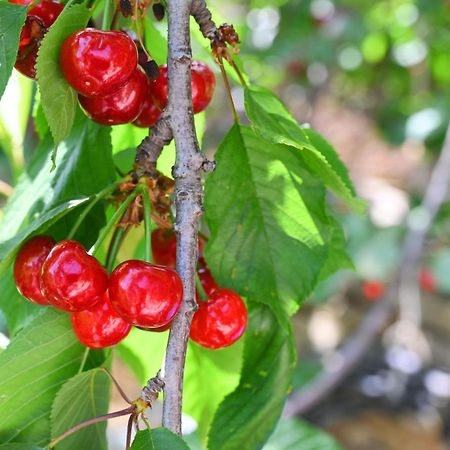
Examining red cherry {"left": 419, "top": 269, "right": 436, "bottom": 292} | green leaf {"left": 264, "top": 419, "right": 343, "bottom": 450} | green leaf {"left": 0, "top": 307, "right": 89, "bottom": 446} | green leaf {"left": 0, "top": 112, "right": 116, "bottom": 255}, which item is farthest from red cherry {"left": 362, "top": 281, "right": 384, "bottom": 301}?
green leaf {"left": 0, "top": 307, "right": 89, "bottom": 446}

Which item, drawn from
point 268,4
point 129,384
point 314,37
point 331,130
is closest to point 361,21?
point 314,37

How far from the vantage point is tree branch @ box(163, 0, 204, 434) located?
0.95 m

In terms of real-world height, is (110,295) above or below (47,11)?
below

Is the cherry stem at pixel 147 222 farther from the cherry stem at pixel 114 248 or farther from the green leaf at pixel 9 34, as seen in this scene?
the green leaf at pixel 9 34

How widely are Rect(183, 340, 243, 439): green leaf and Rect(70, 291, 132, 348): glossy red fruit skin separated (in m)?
0.34

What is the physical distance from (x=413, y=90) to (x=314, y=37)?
37.8 inches

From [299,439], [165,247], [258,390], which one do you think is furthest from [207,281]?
[299,439]

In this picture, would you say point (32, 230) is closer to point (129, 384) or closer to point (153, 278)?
point (153, 278)

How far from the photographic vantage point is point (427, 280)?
15.0 ft

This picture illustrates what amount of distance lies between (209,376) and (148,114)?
1.66ft

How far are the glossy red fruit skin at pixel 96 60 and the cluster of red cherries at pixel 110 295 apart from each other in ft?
0.69

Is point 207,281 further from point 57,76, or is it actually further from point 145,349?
point 57,76

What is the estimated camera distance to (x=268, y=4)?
14.2 ft

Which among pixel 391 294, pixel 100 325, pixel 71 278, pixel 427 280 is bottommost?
pixel 427 280
